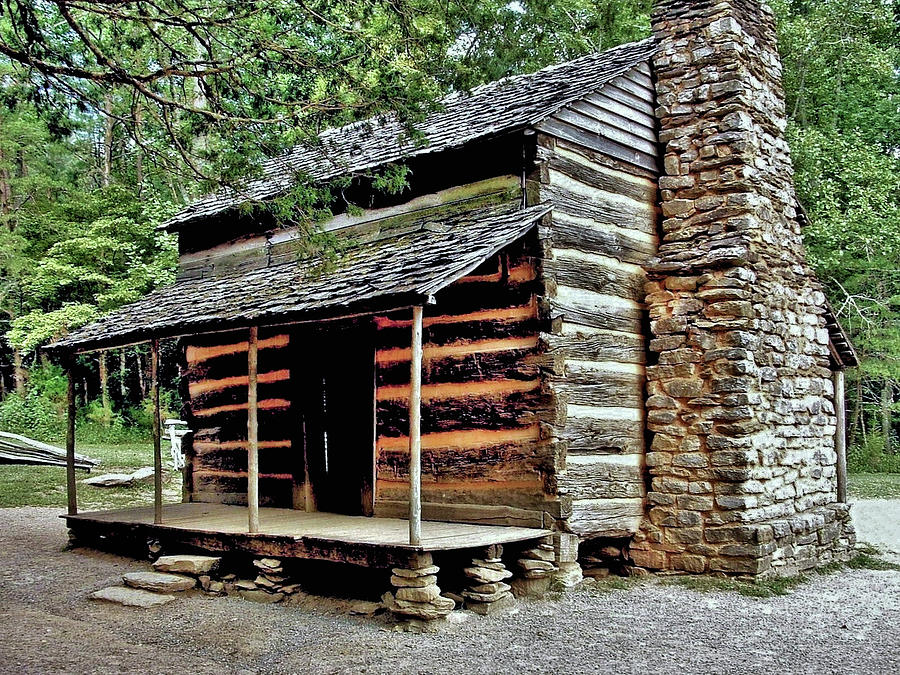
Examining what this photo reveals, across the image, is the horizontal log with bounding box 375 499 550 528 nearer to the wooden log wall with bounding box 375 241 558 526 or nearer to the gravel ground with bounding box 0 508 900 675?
the wooden log wall with bounding box 375 241 558 526

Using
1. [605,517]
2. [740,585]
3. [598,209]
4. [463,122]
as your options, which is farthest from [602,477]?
[463,122]

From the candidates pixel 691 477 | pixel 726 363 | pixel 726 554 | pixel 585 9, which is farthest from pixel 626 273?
pixel 585 9

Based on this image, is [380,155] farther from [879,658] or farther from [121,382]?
[121,382]

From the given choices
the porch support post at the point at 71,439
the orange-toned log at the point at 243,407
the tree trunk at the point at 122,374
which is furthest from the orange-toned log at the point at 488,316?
the tree trunk at the point at 122,374

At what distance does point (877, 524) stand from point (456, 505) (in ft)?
24.1

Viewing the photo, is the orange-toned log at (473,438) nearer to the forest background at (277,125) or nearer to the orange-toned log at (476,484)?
the orange-toned log at (476,484)

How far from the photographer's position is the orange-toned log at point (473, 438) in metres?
8.25

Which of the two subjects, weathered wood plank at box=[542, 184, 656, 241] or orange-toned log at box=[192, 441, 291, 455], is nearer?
weathered wood plank at box=[542, 184, 656, 241]

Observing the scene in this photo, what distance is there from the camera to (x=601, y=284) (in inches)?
353

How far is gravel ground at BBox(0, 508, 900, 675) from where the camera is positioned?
6008mm

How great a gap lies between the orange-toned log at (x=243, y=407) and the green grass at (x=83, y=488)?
2979 millimetres

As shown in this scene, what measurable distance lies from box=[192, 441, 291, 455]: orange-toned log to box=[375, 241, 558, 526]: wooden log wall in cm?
222

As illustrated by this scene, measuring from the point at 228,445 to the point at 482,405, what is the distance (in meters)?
4.96

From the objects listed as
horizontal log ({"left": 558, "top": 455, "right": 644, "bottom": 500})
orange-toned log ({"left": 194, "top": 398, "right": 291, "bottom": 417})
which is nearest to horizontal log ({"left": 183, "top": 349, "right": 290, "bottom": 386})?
orange-toned log ({"left": 194, "top": 398, "right": 291, "bottom": 417})
